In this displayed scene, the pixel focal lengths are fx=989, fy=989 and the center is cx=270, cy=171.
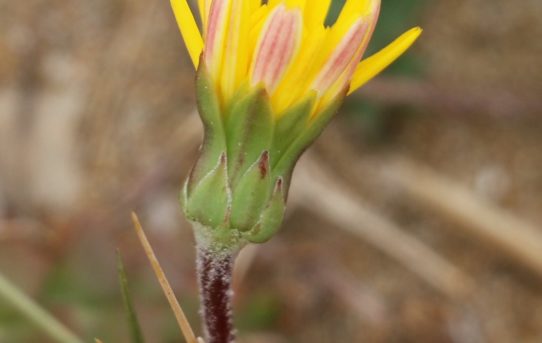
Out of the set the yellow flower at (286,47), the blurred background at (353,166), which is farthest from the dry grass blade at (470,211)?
the yellow flower at (286,47)

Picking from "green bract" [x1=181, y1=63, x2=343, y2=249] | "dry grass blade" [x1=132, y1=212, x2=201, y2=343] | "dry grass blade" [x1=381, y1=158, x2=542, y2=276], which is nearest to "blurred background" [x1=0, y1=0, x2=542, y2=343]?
"dry grass blade" [x1=381, y1=158, x2=542, y2=276]

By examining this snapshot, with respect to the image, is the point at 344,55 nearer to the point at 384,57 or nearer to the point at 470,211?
the point at 384,57

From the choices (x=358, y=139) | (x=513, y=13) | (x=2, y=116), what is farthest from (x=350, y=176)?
(x=2, y=116)

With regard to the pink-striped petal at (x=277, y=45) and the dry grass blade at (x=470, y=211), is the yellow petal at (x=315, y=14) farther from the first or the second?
the dry grass blade at (x=470, y=211)

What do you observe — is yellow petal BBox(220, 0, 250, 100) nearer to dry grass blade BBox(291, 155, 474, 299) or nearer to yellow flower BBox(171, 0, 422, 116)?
yellow flower BBox(171, 0, 422, 116)

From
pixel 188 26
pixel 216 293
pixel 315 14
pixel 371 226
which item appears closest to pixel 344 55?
pixel 315 14

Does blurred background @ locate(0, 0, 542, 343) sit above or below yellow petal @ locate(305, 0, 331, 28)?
below

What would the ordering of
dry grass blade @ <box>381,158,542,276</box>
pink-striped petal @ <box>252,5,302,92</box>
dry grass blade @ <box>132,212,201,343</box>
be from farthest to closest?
dry grass blade @ <box>381,158,542,276</box> → dry grass blade @ <box>132,212,201,343</box> → pink-striped petal @ <box>252,5,302,92</box>

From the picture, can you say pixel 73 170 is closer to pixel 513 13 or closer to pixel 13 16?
pixel 13 16
